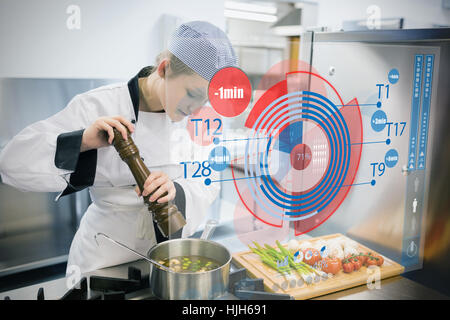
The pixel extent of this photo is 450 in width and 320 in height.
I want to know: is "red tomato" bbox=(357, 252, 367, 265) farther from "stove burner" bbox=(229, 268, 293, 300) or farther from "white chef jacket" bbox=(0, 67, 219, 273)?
"white chef jacket" bbox=(0, 67, 219, 273)

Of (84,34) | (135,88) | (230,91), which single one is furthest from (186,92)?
(84,34)

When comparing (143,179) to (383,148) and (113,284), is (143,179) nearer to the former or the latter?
(113,284)

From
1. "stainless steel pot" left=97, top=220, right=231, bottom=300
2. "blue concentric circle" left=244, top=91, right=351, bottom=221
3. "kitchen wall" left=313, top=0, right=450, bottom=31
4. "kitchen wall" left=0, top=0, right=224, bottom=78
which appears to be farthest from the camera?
"kitchen wall" left=0, top=0, right=224, bottom=78

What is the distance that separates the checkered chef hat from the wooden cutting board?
34 centimetres

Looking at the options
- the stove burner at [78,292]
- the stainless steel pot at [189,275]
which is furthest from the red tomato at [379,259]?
the stove burner at [78,292]

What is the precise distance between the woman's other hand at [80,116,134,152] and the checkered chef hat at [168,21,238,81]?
0.14 metres

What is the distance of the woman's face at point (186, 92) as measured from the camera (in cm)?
61

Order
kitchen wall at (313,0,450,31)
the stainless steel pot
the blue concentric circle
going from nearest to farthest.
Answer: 1. the stainless steel pot
2. the blue concentric circle
3. kitchen wall at (313,0,450,31)

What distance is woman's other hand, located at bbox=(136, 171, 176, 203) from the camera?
2.03 ft

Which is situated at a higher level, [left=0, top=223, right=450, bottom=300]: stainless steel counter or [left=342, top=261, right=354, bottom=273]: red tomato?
[left=342, top=261, right=354, bottom=273]: red tomato

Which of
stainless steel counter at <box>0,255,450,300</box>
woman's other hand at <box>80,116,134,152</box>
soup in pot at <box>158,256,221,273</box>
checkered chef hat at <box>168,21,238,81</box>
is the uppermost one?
checkered chef hat at <box>168,21,238,81</box>

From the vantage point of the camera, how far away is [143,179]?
2.02 feet

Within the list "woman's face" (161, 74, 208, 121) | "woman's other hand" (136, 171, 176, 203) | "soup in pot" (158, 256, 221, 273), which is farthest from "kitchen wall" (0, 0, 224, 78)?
"soup in pot" (158, 256, 221, 273)

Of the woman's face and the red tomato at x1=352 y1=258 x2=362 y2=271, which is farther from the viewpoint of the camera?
the red tomato at x1=352 y1=258 x2=362 y2=271
